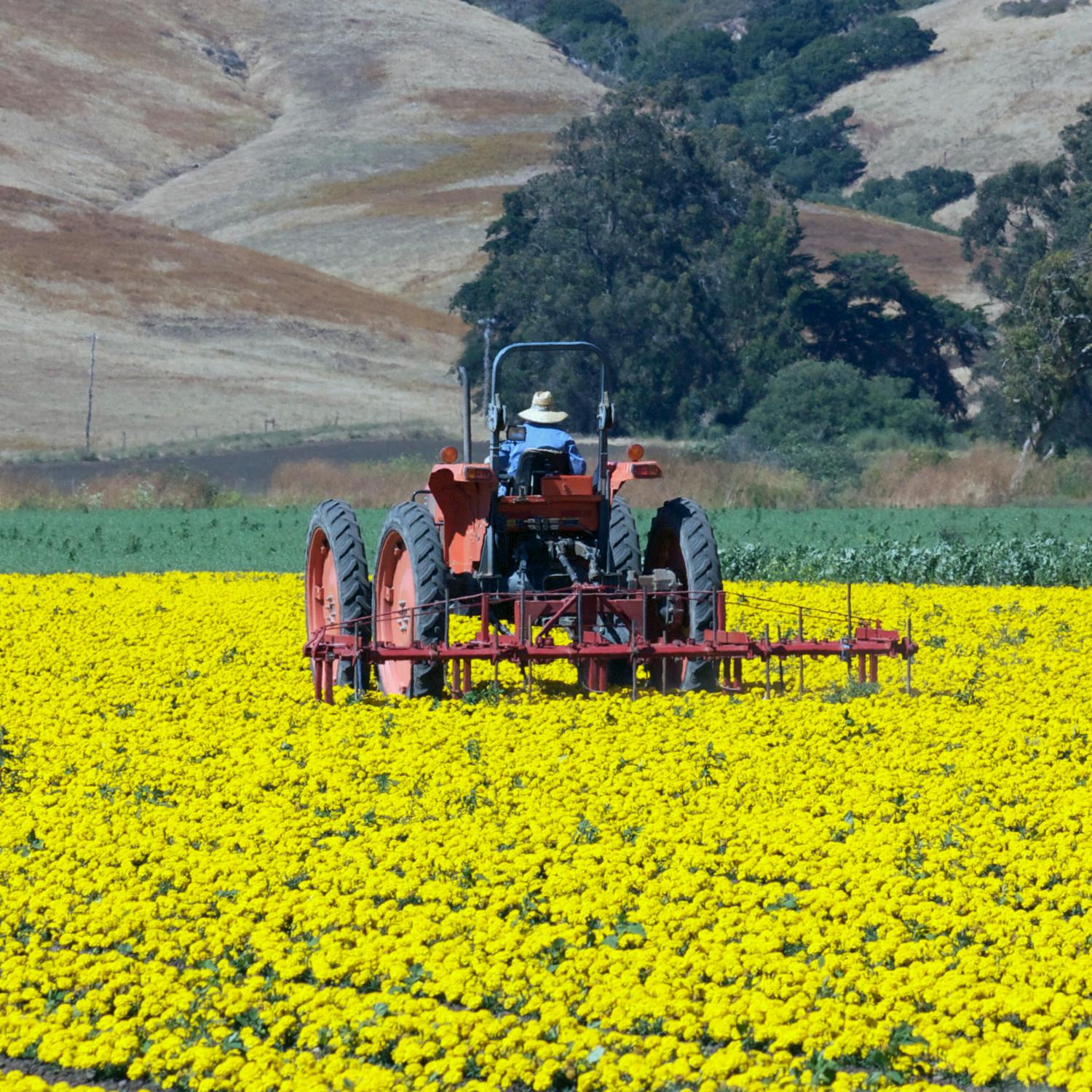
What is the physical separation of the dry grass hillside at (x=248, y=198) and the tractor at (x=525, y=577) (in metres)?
52.6

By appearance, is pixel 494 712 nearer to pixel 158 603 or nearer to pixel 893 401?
pixel 158 603

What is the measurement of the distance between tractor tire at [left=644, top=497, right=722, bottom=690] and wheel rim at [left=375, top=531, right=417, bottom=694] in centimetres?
175

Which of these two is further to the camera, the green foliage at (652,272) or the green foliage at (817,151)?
the green foliage at (817,151)

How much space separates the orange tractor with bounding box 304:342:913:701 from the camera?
1265 cm

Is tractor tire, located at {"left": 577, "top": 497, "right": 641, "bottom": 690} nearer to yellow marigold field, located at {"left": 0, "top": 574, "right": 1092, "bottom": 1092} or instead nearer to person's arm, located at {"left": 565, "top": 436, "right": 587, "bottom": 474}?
person's arm, located at {"left": 565, "top": 436, "right": 587, "bottom": 474}

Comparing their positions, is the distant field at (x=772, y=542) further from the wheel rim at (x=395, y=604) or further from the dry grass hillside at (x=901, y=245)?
the dry grass hillside at (x=901, y=245)

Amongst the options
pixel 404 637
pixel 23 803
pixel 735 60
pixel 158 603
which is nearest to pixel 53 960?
pixel 23 803

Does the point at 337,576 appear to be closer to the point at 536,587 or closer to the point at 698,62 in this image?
the point at 536,587

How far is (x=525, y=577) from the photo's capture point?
13445 millimetres

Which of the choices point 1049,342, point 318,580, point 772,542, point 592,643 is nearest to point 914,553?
point 772,542


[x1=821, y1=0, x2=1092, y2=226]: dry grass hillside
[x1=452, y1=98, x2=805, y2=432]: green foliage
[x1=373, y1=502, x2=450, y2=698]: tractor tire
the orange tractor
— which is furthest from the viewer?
[x1=821, y1=0, x2=1092, y2=226]: dry grass hillside

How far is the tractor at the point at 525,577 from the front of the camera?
1273 centimetres

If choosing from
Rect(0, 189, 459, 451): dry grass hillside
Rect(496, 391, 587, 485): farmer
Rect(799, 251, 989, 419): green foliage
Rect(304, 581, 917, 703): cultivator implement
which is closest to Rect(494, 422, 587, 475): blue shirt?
Rect(496, 391, 587, 485): farmer

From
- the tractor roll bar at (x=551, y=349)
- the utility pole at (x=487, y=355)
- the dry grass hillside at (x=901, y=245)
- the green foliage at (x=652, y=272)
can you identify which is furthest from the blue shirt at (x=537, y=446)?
the dry grass hillside at (x=901, y=245)
